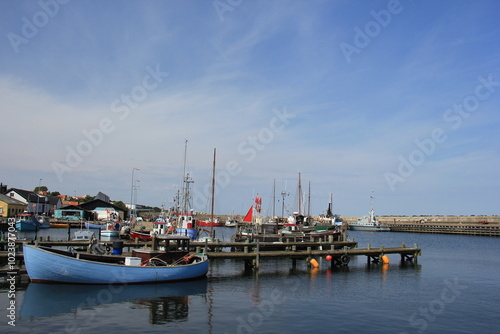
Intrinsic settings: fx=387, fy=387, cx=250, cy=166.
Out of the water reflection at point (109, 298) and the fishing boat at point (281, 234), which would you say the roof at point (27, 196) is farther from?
the water reflection at point (109, 298)

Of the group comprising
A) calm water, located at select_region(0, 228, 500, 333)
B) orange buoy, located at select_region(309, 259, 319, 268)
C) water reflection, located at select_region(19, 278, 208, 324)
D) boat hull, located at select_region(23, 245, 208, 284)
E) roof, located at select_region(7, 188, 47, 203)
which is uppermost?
roof, located at select_region(7, 188, 47, 203)

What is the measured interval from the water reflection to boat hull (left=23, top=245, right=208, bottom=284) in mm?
440

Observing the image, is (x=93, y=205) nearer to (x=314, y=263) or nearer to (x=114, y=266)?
(x=314, y=263)

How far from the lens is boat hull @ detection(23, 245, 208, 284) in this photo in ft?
89.3

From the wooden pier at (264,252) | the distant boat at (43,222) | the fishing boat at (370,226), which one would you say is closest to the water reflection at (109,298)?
the wooden pier at (264,252)

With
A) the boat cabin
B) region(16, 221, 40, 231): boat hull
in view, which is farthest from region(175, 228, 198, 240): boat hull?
region(16, 221, 40, 231): boat hull

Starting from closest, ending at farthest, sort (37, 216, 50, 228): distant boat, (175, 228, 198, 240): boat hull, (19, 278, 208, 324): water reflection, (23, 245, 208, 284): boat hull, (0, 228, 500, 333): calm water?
1. (0, 228, 500, 333): calm water
2. (19, 278, 208, 324): water reflection
3. (23, 245, 208, 284): boat hull
4. (175, 228, 198, 240): boat hull
5. (37, 216, 50, 228): distant boat

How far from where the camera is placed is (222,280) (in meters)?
34.5

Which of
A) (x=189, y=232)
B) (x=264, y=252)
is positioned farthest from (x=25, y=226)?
(x=264, y=252)

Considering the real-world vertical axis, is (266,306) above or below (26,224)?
below

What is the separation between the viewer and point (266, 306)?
2545 centimetres

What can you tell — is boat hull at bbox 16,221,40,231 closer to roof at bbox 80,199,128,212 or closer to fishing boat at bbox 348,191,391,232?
roof at bbox 80,199,128,212

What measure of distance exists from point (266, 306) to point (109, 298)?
10538 mm

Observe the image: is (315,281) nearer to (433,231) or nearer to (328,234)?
(328,234)
